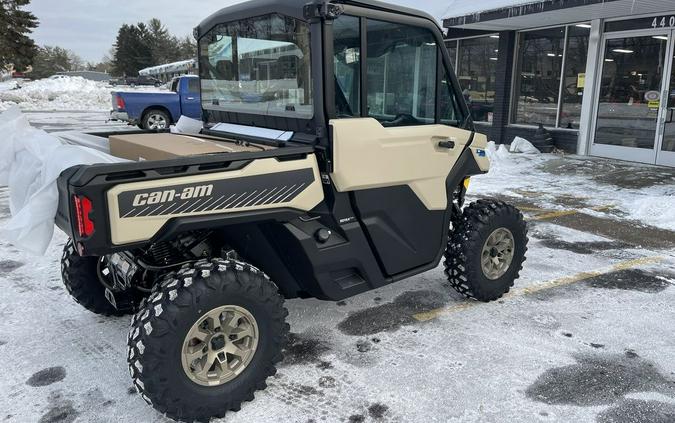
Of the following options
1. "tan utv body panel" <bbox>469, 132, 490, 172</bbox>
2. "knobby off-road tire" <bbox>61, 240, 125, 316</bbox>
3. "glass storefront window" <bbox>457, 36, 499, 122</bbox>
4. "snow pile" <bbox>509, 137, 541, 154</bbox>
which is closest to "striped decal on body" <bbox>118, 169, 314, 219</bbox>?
"knobby off-road tire" <bbox>61, 240, 125, 316</bbox>

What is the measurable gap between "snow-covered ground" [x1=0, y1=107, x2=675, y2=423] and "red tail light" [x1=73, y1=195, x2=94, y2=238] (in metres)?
1.05

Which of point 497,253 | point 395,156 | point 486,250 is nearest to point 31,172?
point 395,156

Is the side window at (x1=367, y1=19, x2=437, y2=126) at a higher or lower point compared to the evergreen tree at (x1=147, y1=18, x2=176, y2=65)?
lower

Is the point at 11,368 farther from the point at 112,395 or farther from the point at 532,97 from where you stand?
the point at 532,97

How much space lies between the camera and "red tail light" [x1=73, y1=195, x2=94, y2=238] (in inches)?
92.4

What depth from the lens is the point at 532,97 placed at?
1290 cm

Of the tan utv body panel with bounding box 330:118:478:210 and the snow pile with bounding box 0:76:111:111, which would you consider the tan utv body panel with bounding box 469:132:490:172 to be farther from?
the snow pile with bounding box 0:76:111:111

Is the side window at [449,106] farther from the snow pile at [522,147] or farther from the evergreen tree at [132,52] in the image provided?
the evergreen tree at [132,52]

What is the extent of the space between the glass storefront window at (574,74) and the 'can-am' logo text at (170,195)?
10.9 metres

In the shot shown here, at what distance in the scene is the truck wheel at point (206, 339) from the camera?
8.30ft

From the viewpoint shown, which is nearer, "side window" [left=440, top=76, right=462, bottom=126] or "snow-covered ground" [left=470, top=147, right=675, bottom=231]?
"side window" [left=440, top=76, right=462, bottom=126]

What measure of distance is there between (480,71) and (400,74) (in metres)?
11.7

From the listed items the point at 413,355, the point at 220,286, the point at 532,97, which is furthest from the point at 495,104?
the point at 220,286

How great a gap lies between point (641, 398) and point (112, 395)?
2.94 m
